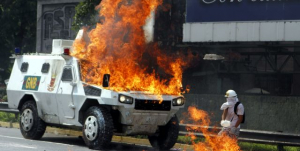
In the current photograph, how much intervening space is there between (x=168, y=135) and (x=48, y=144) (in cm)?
317

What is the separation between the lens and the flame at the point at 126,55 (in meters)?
15.5

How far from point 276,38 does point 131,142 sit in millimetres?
9813

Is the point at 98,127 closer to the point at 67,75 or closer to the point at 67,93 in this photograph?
the point at 67,93

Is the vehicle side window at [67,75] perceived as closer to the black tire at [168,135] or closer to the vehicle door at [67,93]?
the vehicle door at [67,93]

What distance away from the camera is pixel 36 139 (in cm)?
1728

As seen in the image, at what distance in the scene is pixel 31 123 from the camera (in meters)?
17.2

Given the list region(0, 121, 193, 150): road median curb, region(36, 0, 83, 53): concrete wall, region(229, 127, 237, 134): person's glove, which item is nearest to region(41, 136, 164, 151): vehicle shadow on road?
region(0, 121, 193, 150): road median curb

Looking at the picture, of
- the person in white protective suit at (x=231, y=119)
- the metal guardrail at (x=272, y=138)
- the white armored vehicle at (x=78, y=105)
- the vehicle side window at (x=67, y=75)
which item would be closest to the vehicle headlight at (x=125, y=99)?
the white armored vehicle at (x=78, y=105)

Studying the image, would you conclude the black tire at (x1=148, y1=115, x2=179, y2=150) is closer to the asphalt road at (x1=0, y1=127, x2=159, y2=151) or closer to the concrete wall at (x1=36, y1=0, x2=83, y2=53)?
the asphalt road at (x1=0, y1=127, x2=159, y2=151)

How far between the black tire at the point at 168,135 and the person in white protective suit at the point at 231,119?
2300 millimetres

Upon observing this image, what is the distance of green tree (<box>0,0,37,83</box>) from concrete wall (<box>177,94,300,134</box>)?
24627mm

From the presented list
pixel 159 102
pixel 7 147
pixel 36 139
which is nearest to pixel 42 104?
pixel 36 139

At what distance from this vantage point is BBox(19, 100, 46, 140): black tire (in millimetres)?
17062

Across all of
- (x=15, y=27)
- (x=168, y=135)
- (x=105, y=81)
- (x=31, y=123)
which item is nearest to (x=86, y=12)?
(x=31, y=123)
